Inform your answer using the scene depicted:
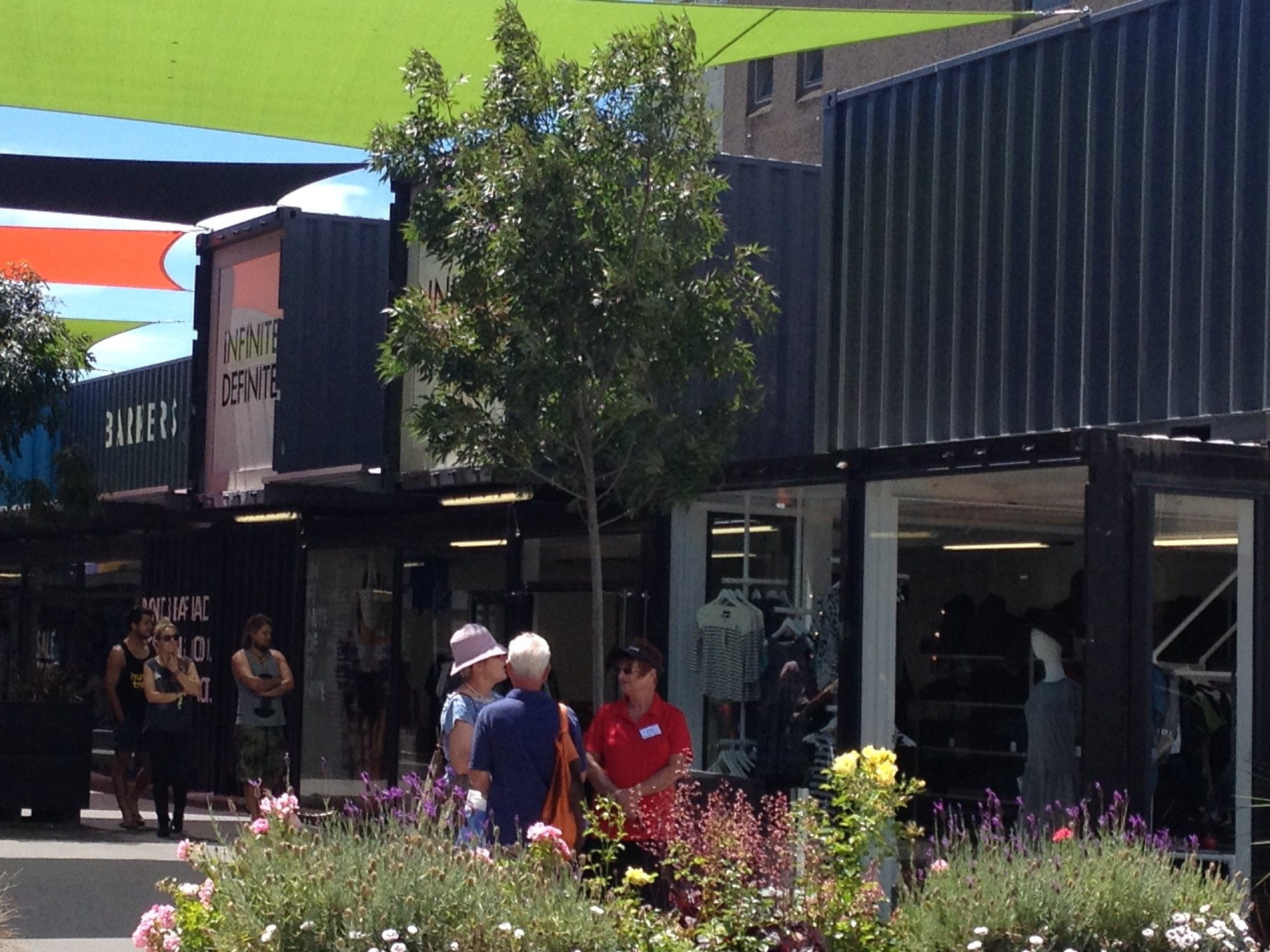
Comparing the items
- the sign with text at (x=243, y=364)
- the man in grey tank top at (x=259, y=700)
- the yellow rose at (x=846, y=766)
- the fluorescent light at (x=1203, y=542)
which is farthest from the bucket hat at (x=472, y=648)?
the sign with text at (x=243, y=364)

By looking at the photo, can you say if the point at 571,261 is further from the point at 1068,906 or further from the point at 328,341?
the point at 328,341

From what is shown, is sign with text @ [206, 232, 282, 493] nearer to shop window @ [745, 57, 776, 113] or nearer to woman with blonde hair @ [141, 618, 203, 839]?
woman with blonde hair @ [141, 618, 203, 839]

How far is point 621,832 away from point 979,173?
6111mm

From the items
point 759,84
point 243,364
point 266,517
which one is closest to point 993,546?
point 266,517

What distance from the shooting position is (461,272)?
1038cm

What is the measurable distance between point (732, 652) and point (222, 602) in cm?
898

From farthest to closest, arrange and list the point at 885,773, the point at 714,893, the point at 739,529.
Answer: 1. the point at 739,529
2. the point at 885,773
3. the point at 714,893

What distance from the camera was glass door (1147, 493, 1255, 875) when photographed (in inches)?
351

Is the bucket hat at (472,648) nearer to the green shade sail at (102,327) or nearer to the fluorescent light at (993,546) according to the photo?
the fluorescent light at (993,546)

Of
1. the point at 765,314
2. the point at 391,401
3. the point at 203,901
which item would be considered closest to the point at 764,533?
the point at 765,314

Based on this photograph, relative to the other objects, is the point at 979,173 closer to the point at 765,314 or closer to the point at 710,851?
the point at 765,314

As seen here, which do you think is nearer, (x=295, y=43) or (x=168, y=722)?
(x=295, y=43)

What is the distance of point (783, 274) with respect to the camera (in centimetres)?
1376

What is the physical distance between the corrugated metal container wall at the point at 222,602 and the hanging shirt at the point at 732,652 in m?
6.76
